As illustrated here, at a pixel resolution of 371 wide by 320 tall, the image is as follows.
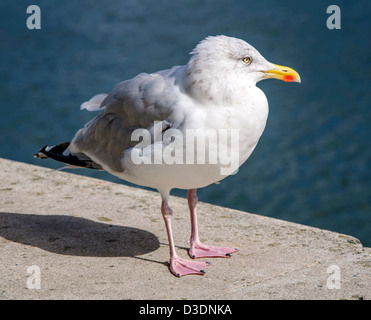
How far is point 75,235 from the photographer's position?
444cm

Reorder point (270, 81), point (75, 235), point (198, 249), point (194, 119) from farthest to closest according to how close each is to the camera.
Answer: point (270, 81) < point (75, 235) < point (198, 249) < point (194, 119)

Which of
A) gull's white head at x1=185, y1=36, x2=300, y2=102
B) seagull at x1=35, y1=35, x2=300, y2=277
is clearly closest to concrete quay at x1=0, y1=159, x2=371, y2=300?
seagull at x1=35, y1=35, x2=300, y2=277

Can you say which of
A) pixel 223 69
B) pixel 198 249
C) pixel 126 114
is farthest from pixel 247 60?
pixel 198 249

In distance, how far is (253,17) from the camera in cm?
1166

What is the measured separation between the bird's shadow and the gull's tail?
1.61 ft

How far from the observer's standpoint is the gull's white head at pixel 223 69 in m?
3.62

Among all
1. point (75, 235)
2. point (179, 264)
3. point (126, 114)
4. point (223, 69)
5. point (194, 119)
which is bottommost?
point (179, 264)

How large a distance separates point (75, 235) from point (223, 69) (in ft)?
5.39

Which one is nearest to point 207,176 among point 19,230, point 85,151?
point 85,151

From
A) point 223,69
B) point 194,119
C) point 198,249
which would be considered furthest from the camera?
point 198,249

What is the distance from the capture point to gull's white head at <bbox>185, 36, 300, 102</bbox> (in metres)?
3.62

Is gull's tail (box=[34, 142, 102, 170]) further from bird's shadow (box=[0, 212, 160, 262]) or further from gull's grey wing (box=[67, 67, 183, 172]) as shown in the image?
bird's shadow (box=[0, 212, 160, 262])

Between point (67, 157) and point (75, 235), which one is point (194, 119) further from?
point (75, 235)

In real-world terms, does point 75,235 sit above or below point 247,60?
below
